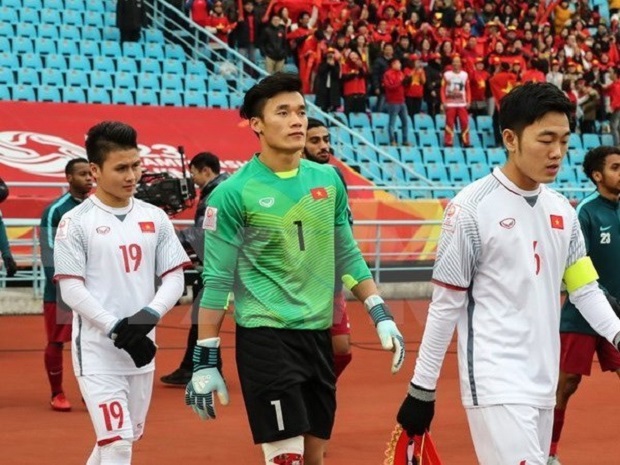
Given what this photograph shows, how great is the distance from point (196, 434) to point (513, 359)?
16.9 ft

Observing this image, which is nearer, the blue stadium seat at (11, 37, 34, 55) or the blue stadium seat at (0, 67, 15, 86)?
the blue stadium seat at (0, 67, 15, 86)

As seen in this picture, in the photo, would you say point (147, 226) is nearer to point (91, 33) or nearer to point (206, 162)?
point (206, 162)

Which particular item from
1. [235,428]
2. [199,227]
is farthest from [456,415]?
[199,227]

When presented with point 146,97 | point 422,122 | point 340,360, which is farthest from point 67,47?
point 340,360

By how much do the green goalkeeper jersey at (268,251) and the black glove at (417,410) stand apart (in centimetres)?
70

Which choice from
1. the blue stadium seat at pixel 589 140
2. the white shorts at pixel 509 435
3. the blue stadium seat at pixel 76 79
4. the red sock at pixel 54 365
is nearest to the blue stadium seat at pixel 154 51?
the blue stadium seat at pixel 76 79

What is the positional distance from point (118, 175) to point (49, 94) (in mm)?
17197

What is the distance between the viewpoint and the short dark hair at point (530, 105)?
5.49 metres

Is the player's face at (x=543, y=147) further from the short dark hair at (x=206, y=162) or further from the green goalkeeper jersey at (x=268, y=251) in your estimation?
the short dark hair at (x=206, y=162)

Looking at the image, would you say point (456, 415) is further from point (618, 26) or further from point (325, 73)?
point (618, 26)

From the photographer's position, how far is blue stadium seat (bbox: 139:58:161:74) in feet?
84.0

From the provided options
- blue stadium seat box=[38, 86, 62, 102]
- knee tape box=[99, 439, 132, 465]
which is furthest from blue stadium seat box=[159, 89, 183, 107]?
knee tape box=[99, 439, 132, 465]

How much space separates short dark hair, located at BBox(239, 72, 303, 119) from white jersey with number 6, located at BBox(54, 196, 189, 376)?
1213mm

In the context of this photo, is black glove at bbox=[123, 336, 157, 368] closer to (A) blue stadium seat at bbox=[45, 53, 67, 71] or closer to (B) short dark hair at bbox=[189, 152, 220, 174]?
(B) short dark hair at bbox=[189, 152, 220, 174]
